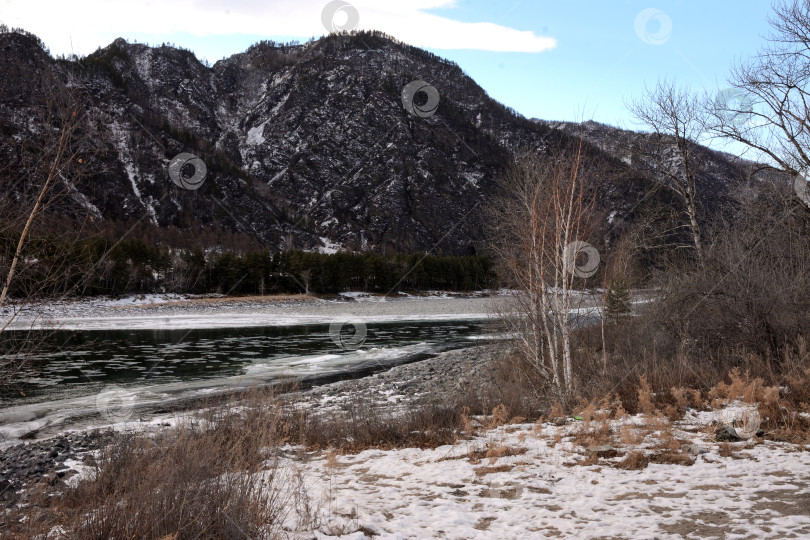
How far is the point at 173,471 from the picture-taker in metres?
4.42

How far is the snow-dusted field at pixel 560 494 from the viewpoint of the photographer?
437 cm

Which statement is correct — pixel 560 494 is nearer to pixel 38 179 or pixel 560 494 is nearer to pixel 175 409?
pixel 38 179

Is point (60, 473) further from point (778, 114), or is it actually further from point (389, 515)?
point (778, 114)

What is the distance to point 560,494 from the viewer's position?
5.26m

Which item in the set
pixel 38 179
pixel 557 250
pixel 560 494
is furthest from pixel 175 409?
pixel 560 494

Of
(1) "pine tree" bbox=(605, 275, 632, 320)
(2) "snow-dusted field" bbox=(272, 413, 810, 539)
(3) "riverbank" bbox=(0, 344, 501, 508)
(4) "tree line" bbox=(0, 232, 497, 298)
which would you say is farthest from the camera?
(4) "tree line" bbox=(0, 232, 497, 298)

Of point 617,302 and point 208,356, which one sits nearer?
point 617,302

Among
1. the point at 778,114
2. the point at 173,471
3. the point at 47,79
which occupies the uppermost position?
the point at 778,114

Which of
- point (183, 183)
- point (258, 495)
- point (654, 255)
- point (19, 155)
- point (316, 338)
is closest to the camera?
point (258, 495)

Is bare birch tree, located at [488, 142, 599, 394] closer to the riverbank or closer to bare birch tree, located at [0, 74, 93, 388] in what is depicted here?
the riverbank

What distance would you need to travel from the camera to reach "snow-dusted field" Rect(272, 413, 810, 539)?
437cm

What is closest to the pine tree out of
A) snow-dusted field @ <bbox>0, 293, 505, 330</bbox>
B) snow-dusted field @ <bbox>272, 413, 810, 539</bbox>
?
snow-dusted field @ <bbox>272, 413, 810, 539</bbox>

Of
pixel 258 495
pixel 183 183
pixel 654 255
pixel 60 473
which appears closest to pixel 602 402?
pixel 258 495

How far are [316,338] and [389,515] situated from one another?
28.6 metres
